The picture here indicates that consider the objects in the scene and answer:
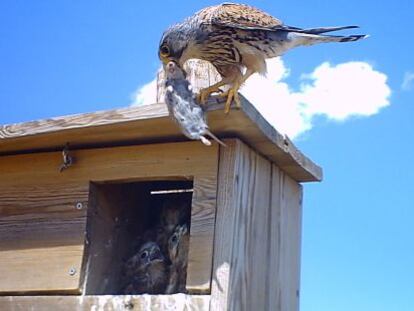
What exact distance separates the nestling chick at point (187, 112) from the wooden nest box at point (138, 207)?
0.04m

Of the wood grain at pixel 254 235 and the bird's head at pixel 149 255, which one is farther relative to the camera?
the bird's head at pixel 149 255

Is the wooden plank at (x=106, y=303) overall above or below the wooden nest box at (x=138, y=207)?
below

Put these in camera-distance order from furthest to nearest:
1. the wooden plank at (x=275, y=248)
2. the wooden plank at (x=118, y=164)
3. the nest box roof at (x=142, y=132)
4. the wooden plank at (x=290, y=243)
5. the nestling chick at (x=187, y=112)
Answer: the wooden plank at (x=290, y=243) < the wooden plank at (x=275, y=248) < the wooden plank at (x=118, y=164) < the nest box roof at (x=142, y=132) < the nestling chick at (x=187, y=112)

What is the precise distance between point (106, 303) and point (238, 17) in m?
1.08

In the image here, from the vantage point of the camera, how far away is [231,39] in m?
2.54

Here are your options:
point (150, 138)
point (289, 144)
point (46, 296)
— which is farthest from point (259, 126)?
point (46, 296)

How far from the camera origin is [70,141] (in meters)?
2.46

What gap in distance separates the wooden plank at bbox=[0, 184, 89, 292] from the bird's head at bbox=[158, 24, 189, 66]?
20.8 inches

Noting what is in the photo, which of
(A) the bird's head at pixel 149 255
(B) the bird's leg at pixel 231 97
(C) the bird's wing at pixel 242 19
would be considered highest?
(C) the bird's wing at pixel 242 19

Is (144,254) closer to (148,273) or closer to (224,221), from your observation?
(148,273)

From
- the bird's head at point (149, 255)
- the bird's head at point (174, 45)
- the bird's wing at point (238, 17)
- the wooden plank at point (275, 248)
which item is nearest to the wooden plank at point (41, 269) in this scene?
the bird's head at point (149, 255)

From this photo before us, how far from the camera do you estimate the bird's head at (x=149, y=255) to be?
8.07 feet

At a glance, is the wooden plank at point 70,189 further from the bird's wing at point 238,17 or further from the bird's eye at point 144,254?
the bird's wing at point 238,17

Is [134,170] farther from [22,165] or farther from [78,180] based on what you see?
[22,165]
